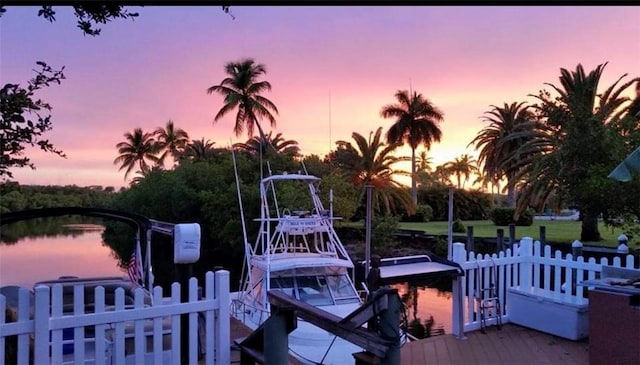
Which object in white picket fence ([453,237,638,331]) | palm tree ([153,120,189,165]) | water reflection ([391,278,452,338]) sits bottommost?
water reflection ([391,278,452,338])

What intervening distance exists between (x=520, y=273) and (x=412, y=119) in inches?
1245

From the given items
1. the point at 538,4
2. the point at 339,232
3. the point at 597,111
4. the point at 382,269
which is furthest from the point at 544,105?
the point at 538,4

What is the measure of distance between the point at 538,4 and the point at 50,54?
96.8 inches

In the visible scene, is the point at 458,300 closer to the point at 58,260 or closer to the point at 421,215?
the point at 58,260

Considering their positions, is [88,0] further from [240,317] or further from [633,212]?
[633,212]

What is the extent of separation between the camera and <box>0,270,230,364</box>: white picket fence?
352 centimetres

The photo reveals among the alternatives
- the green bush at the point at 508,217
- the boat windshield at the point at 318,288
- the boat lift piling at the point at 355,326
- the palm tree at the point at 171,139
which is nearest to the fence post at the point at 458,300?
the boat lift piling at the point at 355,326

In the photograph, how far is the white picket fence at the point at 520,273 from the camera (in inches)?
253

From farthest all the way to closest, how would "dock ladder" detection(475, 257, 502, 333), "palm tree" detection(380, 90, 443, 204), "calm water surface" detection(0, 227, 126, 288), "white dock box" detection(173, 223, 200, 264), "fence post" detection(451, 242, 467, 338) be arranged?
"palm tree" detection(380, 90, 443, 204), "calm water surface" detection(0, 227, 126, 288), "dock ladder" detection(475, 257, 502, 333), "fence post" detection(451, 242, 467, 338), "white dock box" detection(173, 223, 200, 264)

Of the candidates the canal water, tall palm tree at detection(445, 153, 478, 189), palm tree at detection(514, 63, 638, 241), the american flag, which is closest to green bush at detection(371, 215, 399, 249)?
the canal water

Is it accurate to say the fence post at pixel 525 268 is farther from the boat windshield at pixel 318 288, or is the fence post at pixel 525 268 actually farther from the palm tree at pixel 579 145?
the palm tree at pixel 579 145

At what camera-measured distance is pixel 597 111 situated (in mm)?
20484

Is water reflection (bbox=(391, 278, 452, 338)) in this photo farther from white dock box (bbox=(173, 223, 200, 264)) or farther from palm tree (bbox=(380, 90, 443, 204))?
palm tree (bbox=(380, 90, 443, 204))

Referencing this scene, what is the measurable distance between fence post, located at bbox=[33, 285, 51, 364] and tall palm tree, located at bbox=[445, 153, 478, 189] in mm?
53288
